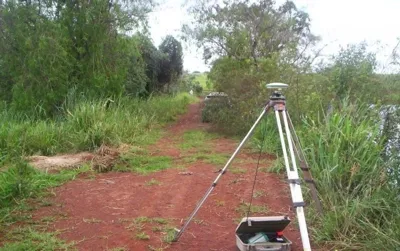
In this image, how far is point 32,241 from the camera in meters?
3.39

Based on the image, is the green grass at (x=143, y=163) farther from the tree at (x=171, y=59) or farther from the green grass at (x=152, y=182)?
the tree at (x=171, y=59)

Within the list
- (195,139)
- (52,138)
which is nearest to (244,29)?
(195,139)

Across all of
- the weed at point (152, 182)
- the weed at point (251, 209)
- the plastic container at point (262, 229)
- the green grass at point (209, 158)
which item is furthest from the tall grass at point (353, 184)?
the weed at point (152, 182)

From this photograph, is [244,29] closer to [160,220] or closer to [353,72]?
[353,72]

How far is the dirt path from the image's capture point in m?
3.53

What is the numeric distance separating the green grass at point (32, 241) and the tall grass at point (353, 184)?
2.29m

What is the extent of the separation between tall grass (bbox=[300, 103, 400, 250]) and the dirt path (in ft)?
1.35

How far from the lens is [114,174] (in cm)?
581

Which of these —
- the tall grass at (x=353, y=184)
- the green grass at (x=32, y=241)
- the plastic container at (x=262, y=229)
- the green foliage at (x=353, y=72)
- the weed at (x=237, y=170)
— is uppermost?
the green foliage at (x=353, y=72)

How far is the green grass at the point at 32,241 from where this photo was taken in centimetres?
323

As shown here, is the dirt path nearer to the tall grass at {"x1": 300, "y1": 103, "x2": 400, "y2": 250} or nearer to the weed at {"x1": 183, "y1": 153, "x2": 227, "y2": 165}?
the weed at {"x1": 183, "y1": 153, "x2": 227, "y2": 165}

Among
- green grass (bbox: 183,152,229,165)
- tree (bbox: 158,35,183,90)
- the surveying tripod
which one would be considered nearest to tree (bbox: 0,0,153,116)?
green grass (bbox: 183,152,229,165)

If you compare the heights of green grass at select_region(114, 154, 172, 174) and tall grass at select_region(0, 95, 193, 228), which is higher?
tall grass at select_region(0, 95, 193, 228)

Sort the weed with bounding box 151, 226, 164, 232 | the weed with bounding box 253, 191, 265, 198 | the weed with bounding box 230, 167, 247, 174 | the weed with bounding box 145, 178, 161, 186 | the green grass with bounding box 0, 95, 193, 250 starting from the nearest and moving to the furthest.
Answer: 1. the weed with bounding box 151, 226, 164, 232
2. the green grass with bounding box 0, 95, 193, 250
3. the weed with bounding box 253, 191, 265, 198
4. the weed with bounding box 145, 178, 161, 186
5. the weed with bounding box 230, 167, 247, 174
